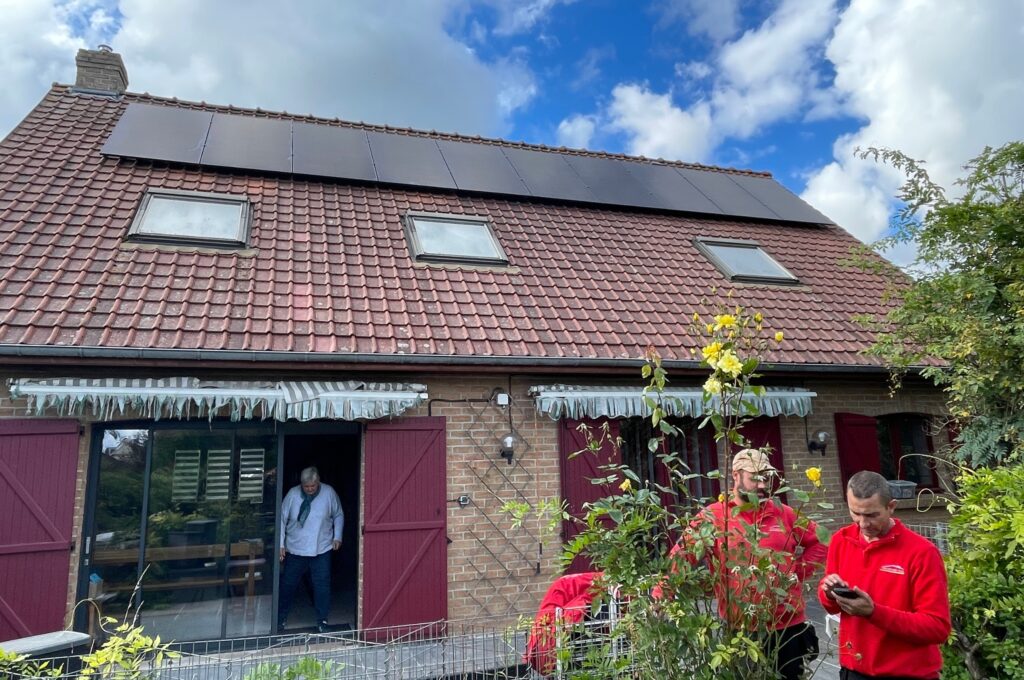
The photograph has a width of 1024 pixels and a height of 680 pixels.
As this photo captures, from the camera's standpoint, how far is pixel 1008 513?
326 cm

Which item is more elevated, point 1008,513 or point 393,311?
point 393,311

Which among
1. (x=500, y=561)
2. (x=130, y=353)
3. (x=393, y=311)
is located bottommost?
(x=500, y=561)

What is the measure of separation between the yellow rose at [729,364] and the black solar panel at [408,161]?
7.58 m

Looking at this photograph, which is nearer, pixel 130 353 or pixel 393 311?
pixel 130 353

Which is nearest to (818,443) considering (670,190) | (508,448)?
(508,448)

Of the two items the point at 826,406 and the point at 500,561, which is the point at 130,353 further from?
the point at 826,406

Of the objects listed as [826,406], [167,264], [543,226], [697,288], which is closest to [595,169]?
[543,226]

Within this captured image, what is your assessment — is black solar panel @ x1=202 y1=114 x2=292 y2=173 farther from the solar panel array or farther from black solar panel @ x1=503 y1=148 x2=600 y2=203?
black solar panel @ x1=503 y1=148 x2=600 y2=203

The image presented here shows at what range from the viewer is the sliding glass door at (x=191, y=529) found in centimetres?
534

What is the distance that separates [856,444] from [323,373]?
6359 millimetres

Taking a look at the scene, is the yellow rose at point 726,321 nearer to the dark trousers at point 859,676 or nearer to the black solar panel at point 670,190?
the dark trousers at point 859,676

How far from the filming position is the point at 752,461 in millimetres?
2498

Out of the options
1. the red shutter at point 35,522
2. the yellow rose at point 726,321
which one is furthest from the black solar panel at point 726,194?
the red shutter at point 35,522

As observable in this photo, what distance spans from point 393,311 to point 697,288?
4.24 meters
